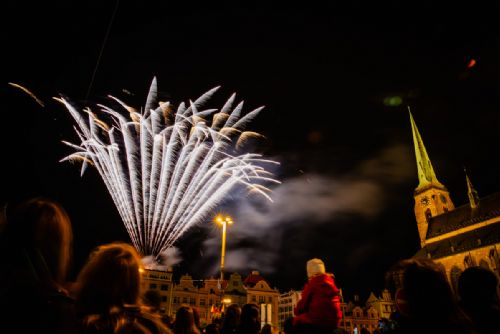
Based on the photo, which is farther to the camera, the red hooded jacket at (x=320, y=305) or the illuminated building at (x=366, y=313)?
the illuminated building at (x=366, y=313)

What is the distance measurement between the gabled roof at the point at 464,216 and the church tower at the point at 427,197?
8.18ft

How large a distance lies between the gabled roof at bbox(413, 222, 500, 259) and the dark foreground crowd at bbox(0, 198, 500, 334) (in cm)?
6936

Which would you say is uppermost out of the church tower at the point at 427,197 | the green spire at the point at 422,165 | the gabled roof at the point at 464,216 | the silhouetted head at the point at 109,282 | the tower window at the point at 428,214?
the green spire at the point at 422,165

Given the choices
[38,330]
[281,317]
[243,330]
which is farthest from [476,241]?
[38,330]

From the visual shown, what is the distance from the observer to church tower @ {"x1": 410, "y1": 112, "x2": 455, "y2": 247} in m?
78.5

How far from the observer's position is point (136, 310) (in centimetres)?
230

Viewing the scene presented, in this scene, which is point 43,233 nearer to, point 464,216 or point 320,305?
point 320,305

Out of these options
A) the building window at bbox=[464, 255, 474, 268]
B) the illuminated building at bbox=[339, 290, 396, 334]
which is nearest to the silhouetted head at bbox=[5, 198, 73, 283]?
the building window at bbox=[464, 255, 474, 268]

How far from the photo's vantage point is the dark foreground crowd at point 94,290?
1.73 meters

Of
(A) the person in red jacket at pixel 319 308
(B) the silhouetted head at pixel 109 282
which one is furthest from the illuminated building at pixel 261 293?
(B) the silhouetted head at pixel 109 282

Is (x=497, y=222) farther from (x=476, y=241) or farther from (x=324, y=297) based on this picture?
(x=324, y=297)

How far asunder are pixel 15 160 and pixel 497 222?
76.4 m

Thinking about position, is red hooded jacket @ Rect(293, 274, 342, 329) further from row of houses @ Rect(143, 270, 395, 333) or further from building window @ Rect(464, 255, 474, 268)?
building window @ Rect(464, 255, 474, 268)

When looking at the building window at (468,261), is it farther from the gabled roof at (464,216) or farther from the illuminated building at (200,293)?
the illuminated building at (200,293)
